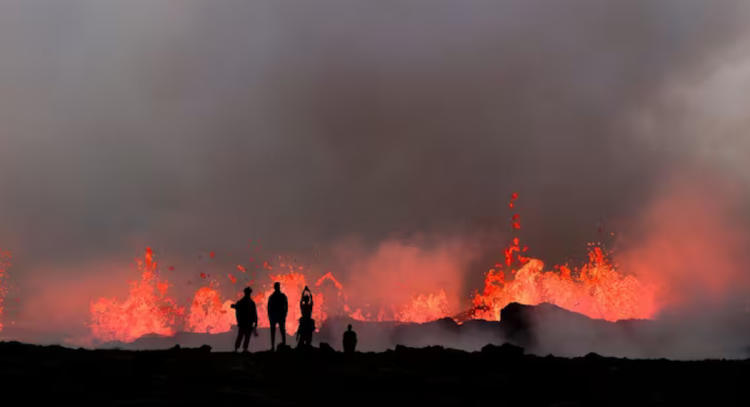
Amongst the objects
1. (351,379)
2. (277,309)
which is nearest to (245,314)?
(277,309)

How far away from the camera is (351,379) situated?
18.8m

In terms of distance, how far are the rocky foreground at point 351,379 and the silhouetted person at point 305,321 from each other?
4780mm

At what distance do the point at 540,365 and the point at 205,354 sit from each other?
40.8ft

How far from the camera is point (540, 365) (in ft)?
72.5

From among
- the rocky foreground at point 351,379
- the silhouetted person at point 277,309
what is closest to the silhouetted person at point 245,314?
the silhouetted person at point 277,309

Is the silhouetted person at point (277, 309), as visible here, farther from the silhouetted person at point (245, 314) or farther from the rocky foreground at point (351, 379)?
the rocky foreground at point (351, 379)

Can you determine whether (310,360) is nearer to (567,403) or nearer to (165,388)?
(165,388)

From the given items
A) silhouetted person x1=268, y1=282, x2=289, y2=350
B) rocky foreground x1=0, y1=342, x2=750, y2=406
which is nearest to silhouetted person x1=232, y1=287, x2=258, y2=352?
silhouetted person x1=268, y1=282, x2=289, y2=350

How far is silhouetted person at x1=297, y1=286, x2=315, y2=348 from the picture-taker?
29594mm

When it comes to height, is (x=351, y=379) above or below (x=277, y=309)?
below

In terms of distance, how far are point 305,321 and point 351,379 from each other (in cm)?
1143

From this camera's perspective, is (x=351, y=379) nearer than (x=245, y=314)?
Yes

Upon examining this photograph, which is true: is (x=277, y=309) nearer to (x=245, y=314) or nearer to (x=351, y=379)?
(x=245, y=314)

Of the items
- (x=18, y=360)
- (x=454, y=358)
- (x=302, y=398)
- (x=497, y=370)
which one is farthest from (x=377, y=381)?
(x=18, y=360)
